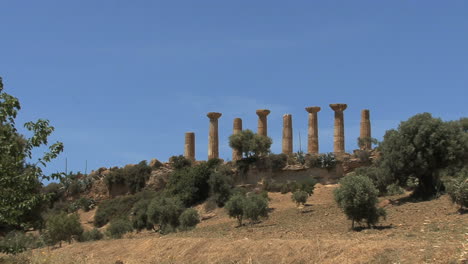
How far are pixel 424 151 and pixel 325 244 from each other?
1414cm

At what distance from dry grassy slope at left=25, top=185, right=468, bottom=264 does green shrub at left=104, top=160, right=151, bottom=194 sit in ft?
93.7

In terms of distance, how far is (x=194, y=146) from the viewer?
6000cm

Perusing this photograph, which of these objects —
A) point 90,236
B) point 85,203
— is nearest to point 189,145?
point 85,203

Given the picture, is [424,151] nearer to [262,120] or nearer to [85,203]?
[262,120]

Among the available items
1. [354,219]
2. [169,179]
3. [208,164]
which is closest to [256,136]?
[208,164]

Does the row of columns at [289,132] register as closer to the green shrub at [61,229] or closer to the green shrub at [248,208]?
the green shrub at [248,208]

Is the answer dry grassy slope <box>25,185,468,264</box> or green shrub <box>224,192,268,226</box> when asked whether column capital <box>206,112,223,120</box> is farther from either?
dry grassy slope <box>25,185,468,264</box>

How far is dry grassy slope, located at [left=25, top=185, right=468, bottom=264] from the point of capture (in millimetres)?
15953

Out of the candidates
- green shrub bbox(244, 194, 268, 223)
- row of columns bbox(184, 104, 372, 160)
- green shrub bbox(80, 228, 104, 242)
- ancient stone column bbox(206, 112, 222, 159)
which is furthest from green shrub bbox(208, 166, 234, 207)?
green shrub bbox(244, 194, 268, 223)

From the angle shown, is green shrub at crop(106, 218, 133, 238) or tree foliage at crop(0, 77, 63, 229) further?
green shrub at crop(106, 218, 133, 238)

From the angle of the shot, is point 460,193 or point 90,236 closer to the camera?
point 460,193

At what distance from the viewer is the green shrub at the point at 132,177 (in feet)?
191

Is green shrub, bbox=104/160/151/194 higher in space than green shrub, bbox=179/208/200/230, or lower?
higher

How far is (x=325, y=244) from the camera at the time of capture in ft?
59.6
